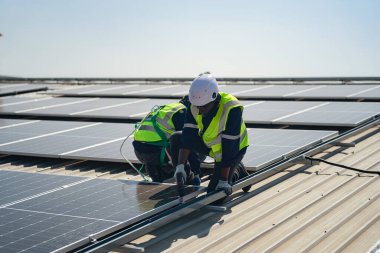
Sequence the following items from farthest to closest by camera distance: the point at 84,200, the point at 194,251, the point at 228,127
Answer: the point at 228,127, the point at 84,200, the point at 194,251

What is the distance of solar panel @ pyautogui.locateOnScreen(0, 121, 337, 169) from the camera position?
501 inches

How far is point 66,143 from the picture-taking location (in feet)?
46.6

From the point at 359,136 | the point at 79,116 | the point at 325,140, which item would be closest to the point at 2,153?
the point at 79,116

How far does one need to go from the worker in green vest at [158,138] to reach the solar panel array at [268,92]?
10.4 m

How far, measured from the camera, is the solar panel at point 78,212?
7.64 meters

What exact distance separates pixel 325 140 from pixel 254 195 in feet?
12.3

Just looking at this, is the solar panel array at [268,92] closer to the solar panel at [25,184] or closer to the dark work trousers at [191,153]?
the dark work trousers at [191,153]

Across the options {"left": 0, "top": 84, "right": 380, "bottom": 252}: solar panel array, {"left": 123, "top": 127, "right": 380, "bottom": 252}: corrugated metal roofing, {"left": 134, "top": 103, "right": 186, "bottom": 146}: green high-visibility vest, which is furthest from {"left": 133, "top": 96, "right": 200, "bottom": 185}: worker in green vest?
{"left": 123, "top": 127, "right": 380, "bottom": 252}: corrugated metal roofing

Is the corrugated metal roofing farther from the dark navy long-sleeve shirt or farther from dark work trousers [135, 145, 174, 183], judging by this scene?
dark work trousers [135, 145, 174, 183]

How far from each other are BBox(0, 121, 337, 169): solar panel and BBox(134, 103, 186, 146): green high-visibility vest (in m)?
0.93

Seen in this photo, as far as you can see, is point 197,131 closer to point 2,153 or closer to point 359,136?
point 2,153

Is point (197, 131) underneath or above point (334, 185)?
above

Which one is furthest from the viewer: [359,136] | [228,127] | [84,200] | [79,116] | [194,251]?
[79,116]

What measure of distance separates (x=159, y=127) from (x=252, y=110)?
697 centimetres
